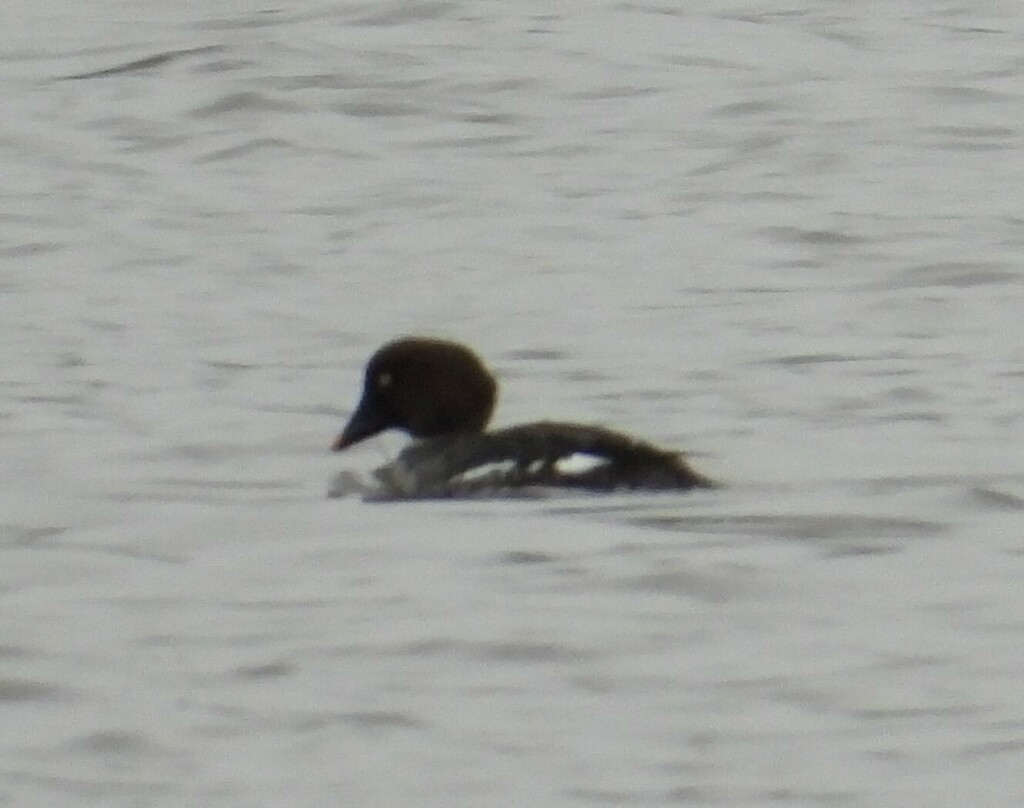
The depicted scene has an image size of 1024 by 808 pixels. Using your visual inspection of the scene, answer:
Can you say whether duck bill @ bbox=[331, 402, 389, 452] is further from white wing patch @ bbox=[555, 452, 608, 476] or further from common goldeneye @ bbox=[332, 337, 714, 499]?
white wing patch @ bbox=[555, 452, 608, 476]

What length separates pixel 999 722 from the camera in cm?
818

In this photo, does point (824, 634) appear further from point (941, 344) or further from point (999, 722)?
point (941, 344)

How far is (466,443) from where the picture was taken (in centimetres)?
1080

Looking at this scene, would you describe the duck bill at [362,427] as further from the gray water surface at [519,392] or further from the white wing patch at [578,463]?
the white wing patch at [578,463]

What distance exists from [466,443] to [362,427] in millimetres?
677

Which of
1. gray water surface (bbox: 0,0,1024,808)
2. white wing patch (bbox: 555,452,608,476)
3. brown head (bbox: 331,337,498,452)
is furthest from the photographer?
brown head (bbox: 331,337,498,452)

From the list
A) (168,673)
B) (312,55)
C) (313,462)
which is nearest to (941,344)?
(313,462)

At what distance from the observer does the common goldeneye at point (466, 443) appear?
34.2 feet

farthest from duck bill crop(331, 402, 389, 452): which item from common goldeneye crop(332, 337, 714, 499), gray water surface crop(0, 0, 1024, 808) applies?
gray water surface crop(0, 0, 1024, 808)

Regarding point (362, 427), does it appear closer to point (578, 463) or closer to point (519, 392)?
point (578, 463)

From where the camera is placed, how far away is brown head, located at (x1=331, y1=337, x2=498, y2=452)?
11.3 metres

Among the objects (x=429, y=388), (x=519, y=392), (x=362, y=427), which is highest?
(x=429, y=388)

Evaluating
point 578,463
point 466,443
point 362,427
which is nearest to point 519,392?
point 362,427

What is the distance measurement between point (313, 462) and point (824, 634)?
2.95 meters
